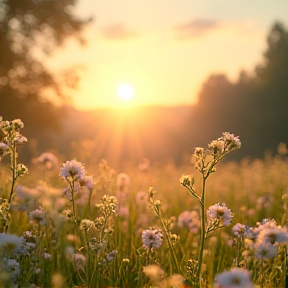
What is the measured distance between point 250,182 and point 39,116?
49.4 ft

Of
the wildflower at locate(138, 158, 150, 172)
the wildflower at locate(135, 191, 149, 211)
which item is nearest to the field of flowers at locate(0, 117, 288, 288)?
the wildflower at locate(135, 191, 149, 211)

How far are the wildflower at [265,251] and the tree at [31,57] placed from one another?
18.9 metres

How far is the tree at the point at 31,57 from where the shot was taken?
66.4 ft

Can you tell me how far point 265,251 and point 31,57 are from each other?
20.3 metres

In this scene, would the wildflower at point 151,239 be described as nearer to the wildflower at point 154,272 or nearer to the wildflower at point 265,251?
the wildflower at point 154,272

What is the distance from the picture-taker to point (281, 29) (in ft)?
109

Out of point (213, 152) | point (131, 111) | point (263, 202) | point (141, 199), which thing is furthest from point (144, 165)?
point (131, 111)

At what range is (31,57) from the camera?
2111cm

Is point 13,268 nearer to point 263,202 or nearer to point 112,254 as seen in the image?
point 112,254

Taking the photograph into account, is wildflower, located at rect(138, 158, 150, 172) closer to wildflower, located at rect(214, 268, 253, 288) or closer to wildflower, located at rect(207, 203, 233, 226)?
A: wildflower, located at rect(207, 203, 233, 226)

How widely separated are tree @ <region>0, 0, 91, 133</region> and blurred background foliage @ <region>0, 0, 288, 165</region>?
4 cm

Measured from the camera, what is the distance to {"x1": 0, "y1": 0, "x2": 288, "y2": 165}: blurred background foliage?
20688 mm

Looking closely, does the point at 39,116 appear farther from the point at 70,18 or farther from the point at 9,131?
the point at 9,131

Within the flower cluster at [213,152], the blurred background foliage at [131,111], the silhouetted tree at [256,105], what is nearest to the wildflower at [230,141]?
the flower cluster at [213,152]
